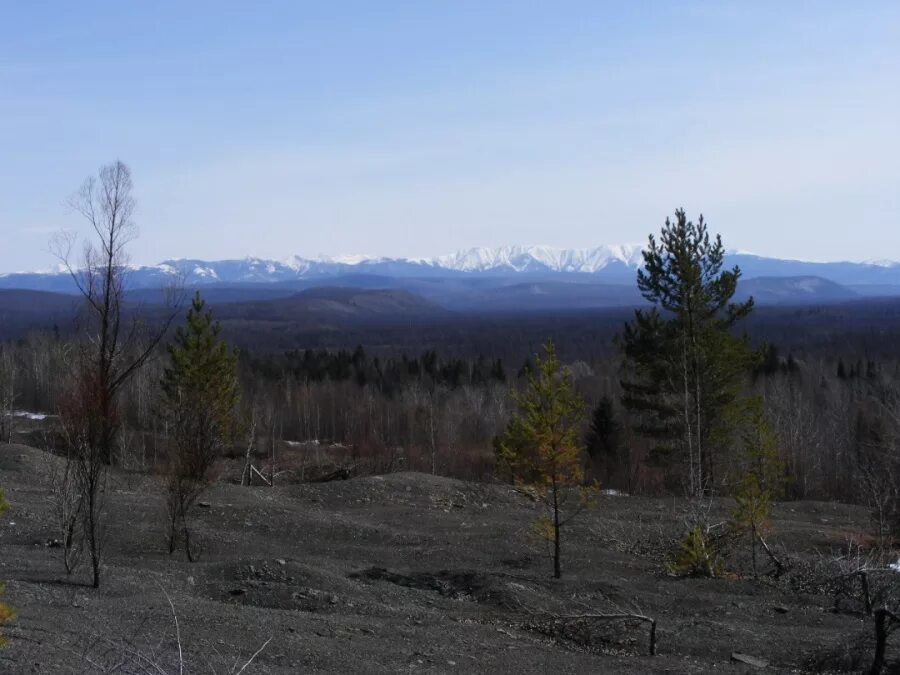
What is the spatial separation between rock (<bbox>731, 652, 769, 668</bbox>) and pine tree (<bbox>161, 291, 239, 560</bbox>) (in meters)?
11.3

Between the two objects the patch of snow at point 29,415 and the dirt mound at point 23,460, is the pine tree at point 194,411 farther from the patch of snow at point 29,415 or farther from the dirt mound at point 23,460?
the patch of snow at point 29,415

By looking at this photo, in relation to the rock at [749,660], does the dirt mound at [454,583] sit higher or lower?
lower

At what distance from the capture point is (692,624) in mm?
15258

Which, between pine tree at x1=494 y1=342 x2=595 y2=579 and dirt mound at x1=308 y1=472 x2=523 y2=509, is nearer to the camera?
pine tree at x1=494 y1=342 x2=595 y2=579

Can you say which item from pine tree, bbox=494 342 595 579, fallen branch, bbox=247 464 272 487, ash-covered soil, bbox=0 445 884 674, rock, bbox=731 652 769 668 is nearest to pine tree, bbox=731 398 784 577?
ash-covered soil, bbox=0 445 884 674

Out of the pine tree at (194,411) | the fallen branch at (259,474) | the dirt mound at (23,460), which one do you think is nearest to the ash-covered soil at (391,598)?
the pine tree at (194,411)

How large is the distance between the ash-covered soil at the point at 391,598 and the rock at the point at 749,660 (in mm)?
120

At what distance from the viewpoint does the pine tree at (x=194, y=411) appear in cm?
1898

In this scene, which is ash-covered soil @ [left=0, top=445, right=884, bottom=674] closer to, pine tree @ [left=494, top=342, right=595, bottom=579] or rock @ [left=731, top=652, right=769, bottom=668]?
rock @ [left=731, top=652, right=769, bottom=668]

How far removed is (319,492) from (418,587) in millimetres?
13741

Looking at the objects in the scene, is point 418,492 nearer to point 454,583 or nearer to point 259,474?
point 259,474

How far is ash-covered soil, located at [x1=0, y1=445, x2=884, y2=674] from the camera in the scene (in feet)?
39.2

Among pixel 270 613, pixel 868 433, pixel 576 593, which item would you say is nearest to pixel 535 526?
pixel 576 593

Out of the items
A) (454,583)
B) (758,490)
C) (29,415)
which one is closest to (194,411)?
(454,583)
